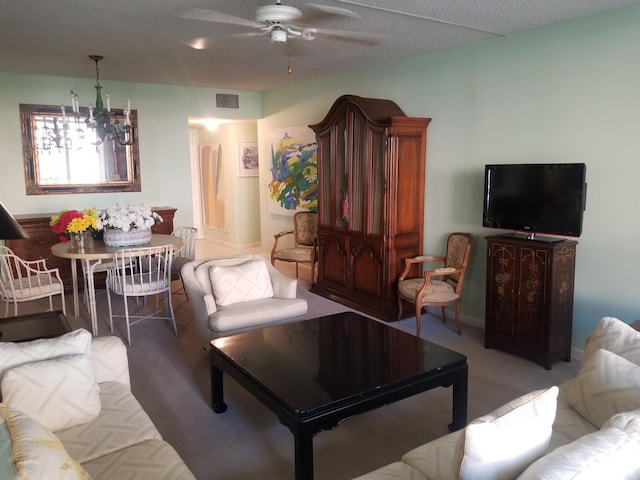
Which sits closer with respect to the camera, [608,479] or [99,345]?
[608,479]

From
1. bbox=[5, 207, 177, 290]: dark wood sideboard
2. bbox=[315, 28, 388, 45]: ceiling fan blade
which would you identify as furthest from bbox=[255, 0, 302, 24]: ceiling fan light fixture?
bbox=[5, 207, 177, 290]: dark wood sideboard

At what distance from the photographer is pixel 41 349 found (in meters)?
2.13

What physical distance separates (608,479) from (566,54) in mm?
3419

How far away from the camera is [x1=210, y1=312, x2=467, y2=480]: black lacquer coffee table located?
2.27 m

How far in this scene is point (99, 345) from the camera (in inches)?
96.9

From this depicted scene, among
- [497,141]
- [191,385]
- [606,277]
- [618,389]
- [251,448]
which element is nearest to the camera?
[618,389]

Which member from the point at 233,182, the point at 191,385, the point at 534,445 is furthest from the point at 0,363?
the point at 233,182

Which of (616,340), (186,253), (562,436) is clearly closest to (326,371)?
(562,436)

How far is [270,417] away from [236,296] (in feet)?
3.87

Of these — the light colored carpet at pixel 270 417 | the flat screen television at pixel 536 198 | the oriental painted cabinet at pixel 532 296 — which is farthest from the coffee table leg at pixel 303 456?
the flat screen television at pixel 536 198

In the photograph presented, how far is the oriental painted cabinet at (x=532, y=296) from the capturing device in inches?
143

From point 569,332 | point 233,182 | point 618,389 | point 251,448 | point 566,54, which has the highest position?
point 566,54

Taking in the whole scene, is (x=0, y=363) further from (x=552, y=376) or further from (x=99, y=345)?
(x=552, y=376)

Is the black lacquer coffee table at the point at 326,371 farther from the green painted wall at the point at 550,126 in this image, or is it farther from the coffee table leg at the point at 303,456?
the green painted wall at the point at 550,126
